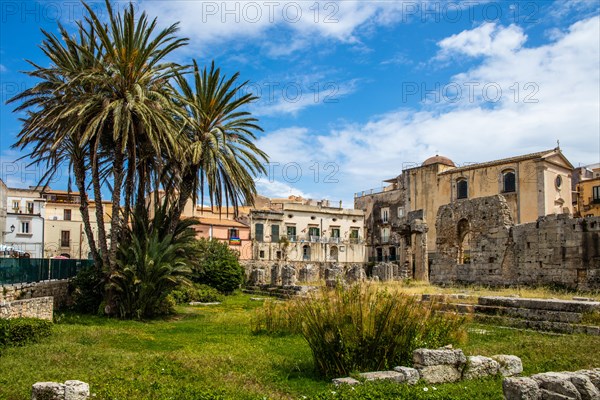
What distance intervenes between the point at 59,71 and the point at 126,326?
835cm

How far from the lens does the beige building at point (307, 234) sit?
54719mm

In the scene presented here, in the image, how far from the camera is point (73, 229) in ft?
160

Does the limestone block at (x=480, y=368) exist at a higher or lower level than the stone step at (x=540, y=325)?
higher

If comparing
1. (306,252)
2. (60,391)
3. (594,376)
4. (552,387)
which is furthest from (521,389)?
(306,252)

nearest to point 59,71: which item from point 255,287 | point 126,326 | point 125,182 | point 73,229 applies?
point 125,182

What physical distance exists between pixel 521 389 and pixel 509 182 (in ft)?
140

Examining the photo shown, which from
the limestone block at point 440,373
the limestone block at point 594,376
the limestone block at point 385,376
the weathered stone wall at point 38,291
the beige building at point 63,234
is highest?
the beige building at point 63,234

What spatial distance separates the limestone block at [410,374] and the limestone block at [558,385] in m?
1.65

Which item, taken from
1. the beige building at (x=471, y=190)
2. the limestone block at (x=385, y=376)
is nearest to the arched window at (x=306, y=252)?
the beige building at (x=471, y=190)

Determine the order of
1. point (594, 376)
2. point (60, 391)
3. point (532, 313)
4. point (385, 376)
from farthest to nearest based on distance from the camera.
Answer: point (532, 313) < point (385, 376) < point (594, 376) < point (60, 391)

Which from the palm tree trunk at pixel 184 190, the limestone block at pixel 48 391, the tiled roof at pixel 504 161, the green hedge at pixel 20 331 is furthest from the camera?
the tiled roof at pixel 504 161

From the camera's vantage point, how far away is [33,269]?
58.3 ft

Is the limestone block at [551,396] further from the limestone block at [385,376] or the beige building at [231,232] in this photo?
the beige building at [231,232]

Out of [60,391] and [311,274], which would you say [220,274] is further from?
[60,391]
